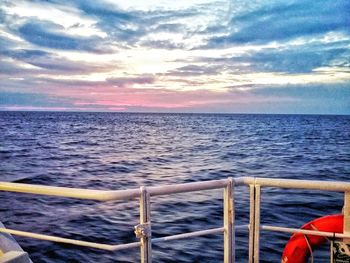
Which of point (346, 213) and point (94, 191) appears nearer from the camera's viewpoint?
point (94, 191)

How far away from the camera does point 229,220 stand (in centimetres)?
250

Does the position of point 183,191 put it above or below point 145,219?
above

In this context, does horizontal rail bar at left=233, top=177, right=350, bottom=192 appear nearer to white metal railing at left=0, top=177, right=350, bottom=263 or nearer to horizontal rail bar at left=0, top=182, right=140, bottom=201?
white metal railing at left=0, top=177, right=350, bottom=263

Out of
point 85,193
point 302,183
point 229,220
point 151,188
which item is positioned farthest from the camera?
point 229,220

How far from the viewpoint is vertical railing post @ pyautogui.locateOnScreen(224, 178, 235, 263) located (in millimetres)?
2459

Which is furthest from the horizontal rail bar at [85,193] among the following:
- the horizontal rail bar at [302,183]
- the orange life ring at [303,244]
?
the orange life ring at [303,244]

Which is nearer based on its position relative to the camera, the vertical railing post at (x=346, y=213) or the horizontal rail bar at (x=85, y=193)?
the horizontal rail bar at (x=85, y=193)

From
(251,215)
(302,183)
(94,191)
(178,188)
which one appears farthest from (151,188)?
(302,183)

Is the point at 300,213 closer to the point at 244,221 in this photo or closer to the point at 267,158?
the point at 244,221

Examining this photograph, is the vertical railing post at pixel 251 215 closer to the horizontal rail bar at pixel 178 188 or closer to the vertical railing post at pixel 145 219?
the horizontal rail bar at pixel 178 188

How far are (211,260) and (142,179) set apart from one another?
1157 cm

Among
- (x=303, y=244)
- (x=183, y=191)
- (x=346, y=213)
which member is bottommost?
(x=303, y=244)

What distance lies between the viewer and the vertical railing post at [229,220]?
2459 mm

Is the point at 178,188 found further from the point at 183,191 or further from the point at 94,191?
the point at 94,191
